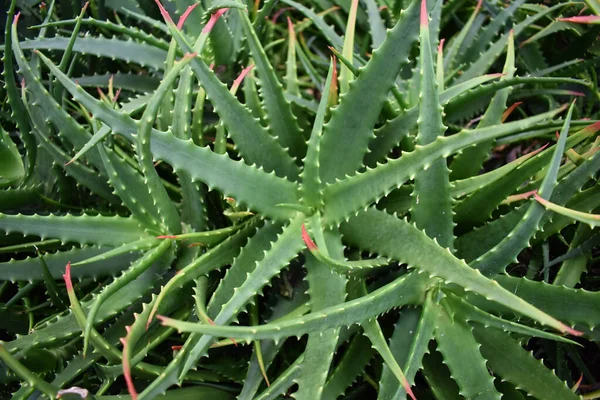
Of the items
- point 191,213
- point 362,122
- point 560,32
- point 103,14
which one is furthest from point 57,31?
point 560,32

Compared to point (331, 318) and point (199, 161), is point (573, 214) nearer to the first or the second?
point (331, 318)

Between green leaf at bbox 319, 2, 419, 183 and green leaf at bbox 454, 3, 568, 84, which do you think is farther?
green leaf at bbox 454, 3, 568, 84

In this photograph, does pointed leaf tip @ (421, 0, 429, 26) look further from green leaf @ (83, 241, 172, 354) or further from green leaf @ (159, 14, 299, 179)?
green leaf @ (83, 241, 172, 354)

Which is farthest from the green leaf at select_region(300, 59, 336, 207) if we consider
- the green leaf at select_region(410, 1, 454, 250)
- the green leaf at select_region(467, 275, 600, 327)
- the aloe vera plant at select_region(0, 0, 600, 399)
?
the green leaf at select_region(467, 275, 600, 327)

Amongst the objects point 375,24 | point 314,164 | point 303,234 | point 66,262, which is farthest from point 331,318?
point 375,24

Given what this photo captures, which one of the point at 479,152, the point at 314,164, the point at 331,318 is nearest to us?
the point at 331,318

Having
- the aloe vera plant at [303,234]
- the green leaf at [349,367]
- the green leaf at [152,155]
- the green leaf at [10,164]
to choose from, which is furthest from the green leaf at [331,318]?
the green leaf at [10,164]

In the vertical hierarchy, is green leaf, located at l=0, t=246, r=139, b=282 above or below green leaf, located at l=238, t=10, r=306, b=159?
below

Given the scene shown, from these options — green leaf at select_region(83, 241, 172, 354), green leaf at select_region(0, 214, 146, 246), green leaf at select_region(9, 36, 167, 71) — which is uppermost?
green leaf at select_region(9, 36, 167, 71)
